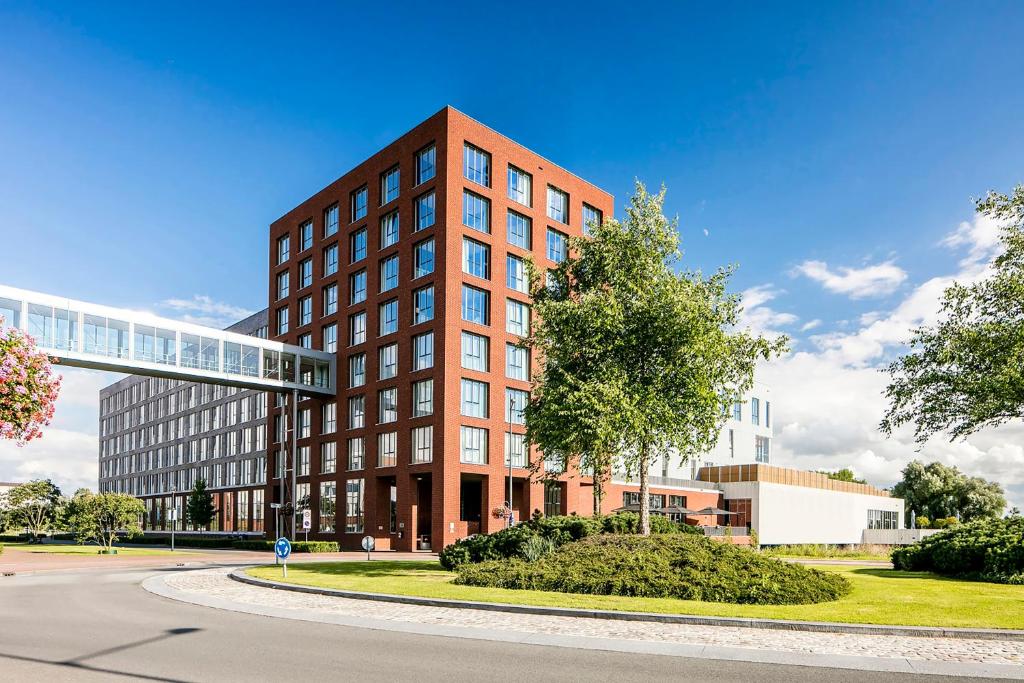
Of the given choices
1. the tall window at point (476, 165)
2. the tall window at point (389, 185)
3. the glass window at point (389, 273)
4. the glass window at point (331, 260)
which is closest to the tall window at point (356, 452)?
the glass window at point (389, 273)

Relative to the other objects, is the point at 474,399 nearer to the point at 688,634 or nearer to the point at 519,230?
the point at 519,230

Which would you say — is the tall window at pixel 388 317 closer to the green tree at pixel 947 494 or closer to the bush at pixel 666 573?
the bush at pixel 666 573

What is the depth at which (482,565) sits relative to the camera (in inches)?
907

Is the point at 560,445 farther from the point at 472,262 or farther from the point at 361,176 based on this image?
the point at 361,176

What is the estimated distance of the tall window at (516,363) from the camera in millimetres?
57906

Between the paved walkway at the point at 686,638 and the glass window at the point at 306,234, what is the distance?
53277mm

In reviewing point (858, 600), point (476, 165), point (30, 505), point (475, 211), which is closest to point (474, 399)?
point (475, 211)

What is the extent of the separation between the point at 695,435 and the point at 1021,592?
11373 millimetres

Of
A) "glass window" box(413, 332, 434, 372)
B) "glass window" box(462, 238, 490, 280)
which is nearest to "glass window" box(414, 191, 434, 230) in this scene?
"glass window" box(462, 238, 490, 280)

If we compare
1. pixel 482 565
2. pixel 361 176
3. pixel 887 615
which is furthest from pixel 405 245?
pixel 887 615

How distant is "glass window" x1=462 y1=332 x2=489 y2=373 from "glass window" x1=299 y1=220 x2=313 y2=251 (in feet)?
68.6

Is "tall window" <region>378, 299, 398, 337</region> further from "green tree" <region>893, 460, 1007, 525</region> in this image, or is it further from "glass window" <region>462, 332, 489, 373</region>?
"green tree" <region>893, 460, 1007, 525</region>

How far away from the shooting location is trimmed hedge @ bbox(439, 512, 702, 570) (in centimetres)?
→ 2611

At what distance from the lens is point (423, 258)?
186 ft
